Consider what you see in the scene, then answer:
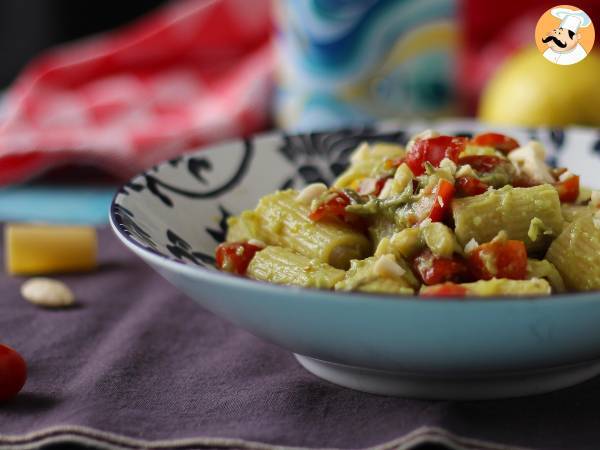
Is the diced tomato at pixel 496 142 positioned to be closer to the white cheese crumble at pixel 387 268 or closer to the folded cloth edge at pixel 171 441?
the white cheese crumble at pixel 387 268

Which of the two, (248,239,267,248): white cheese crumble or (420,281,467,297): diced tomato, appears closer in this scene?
(420,281,467,297): diced tomato

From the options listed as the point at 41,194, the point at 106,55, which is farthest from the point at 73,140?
the point at 106,55

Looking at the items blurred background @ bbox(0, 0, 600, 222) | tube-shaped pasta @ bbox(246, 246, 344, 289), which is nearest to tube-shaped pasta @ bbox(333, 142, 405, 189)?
tube-shaped pasta @ bbox(246, 246, 344, 289)

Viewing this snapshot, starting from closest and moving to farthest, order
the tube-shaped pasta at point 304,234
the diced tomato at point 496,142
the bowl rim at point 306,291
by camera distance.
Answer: the bowl rim at point 306,291, the tube-shaped pasta at point 304,234, the diced tomato at point 496,142

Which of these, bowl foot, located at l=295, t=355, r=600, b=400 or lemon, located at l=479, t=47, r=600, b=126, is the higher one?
lemon, located at l=479, t=47, r=600, b=126

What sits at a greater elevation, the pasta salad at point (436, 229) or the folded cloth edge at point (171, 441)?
the pasta salad at point (436, 229)

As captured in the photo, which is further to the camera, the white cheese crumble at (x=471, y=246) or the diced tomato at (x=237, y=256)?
the diced tomato at (x=237, y=256)

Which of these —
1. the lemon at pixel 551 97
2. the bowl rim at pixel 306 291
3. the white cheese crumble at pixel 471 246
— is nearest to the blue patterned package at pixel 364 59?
the lemon at pixel 551 97

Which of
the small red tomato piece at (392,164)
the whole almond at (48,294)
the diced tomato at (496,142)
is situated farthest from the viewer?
the whole almond at (48,294)

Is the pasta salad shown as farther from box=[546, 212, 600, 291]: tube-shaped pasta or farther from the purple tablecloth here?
the purple tablecloth
